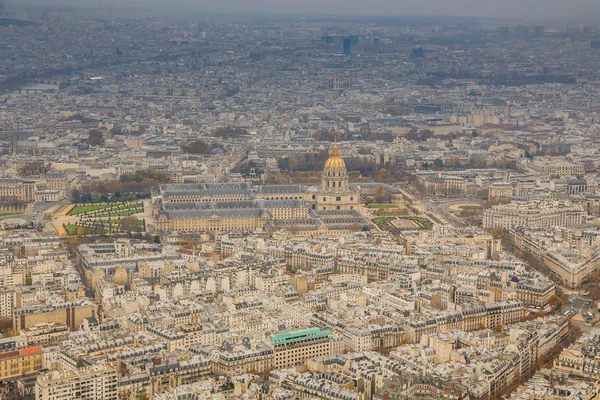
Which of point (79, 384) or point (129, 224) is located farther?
point (129, 224)

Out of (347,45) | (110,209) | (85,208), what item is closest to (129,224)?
(110,209)

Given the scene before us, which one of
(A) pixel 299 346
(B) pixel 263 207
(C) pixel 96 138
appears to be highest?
(A) pixel 299 346

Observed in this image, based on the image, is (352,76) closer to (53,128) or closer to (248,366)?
(53,128)

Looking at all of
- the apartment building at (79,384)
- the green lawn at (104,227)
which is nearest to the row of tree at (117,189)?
the green lawn at (104,227)

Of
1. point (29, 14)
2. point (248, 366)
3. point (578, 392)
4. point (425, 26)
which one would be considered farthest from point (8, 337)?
point (425, 26)

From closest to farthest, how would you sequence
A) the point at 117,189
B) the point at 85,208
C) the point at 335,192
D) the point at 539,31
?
1. the point at 85,208
2. the point at 335,192
3. the point at 117,189
4. the point at 539,31

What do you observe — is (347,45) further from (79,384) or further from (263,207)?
(79,384)

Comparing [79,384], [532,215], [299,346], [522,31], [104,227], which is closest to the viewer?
[79,384]

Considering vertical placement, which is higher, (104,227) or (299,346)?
(299,346)
